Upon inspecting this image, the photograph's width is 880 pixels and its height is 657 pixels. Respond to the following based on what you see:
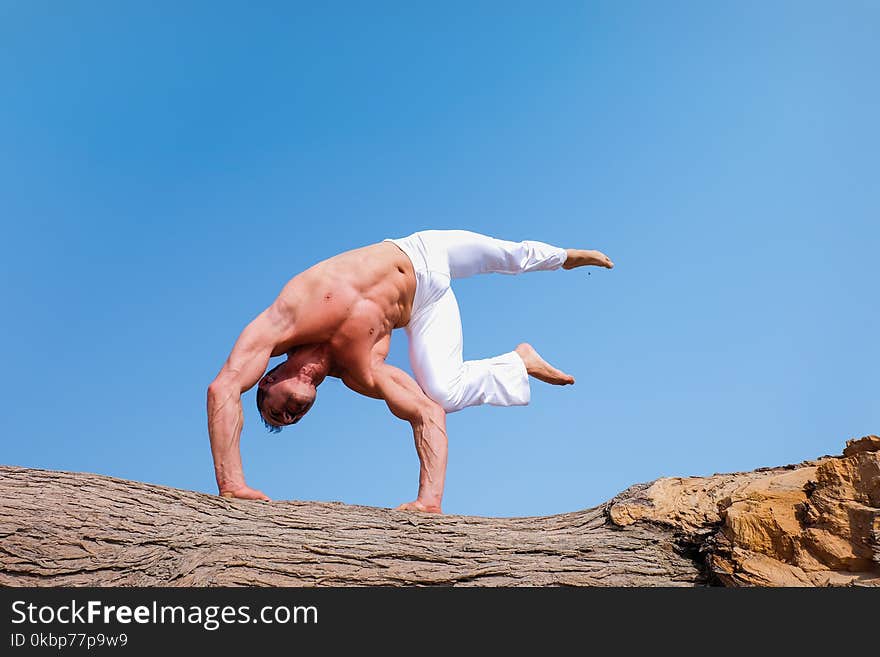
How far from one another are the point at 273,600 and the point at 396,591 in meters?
0.46

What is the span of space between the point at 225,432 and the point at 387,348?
1378mm

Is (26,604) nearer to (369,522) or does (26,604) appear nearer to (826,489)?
(369,522)

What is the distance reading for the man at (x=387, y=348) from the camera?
511 centimetres

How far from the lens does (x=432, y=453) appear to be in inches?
219

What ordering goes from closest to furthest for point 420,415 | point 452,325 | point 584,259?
1. point 420,415
2. point 452,325
3. point 584,259

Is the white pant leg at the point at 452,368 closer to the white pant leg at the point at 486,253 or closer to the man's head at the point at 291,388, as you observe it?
the white pant leg at the point at 486,253

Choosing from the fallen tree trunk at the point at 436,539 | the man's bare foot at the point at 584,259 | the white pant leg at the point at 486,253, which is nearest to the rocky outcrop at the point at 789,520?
the fallen tree trunk at the point at 436,539

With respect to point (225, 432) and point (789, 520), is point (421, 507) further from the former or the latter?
point (789, 520)

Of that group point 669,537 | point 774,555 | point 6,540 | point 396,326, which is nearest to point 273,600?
point 6,540

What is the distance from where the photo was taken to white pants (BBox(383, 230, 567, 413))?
6.00m

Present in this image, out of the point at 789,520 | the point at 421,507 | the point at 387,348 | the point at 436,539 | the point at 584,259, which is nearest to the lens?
the point at 789,520

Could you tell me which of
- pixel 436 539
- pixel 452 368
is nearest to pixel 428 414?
pixel 452 368

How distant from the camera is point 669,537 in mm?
4137

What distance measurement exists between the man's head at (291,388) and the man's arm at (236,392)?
222 millimetres
